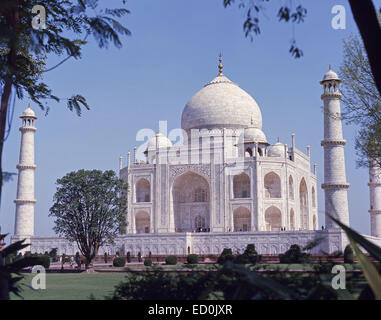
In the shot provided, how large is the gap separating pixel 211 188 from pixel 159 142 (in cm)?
579

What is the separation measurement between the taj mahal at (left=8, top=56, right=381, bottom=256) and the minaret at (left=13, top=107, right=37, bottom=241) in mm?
54

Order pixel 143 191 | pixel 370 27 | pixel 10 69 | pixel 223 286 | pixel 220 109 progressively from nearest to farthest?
1. pixel 370 27
2. pixel 223 286
3. pixel 10 69
4. pixel 143 191
5. pixel 220 109

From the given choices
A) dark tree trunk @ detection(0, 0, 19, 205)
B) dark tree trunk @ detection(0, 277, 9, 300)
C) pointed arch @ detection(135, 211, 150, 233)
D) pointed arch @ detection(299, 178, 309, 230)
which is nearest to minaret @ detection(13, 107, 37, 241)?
pointed arch @ detection(135, 211, 150, 233)

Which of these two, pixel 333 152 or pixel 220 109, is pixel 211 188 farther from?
pixel 333 152

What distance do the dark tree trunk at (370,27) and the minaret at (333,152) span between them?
751 inches

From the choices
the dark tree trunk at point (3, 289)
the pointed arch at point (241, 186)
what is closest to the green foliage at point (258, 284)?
the dark tree trunk at point (3, 289)

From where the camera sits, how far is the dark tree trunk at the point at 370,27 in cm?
343

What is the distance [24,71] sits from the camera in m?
6.14

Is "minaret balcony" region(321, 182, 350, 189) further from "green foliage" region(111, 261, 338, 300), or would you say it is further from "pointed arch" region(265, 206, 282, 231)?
"green foliage" region(111, 261, 338, 300)

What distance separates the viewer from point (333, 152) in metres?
22.4

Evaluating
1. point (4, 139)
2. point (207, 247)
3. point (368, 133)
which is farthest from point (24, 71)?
point (207, 247)

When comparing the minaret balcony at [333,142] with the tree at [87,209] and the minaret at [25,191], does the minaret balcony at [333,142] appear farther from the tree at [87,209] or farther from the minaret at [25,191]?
the minaret at [25,191]

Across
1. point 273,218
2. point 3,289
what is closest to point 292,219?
point 273,218

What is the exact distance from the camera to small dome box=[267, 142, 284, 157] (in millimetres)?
29891
